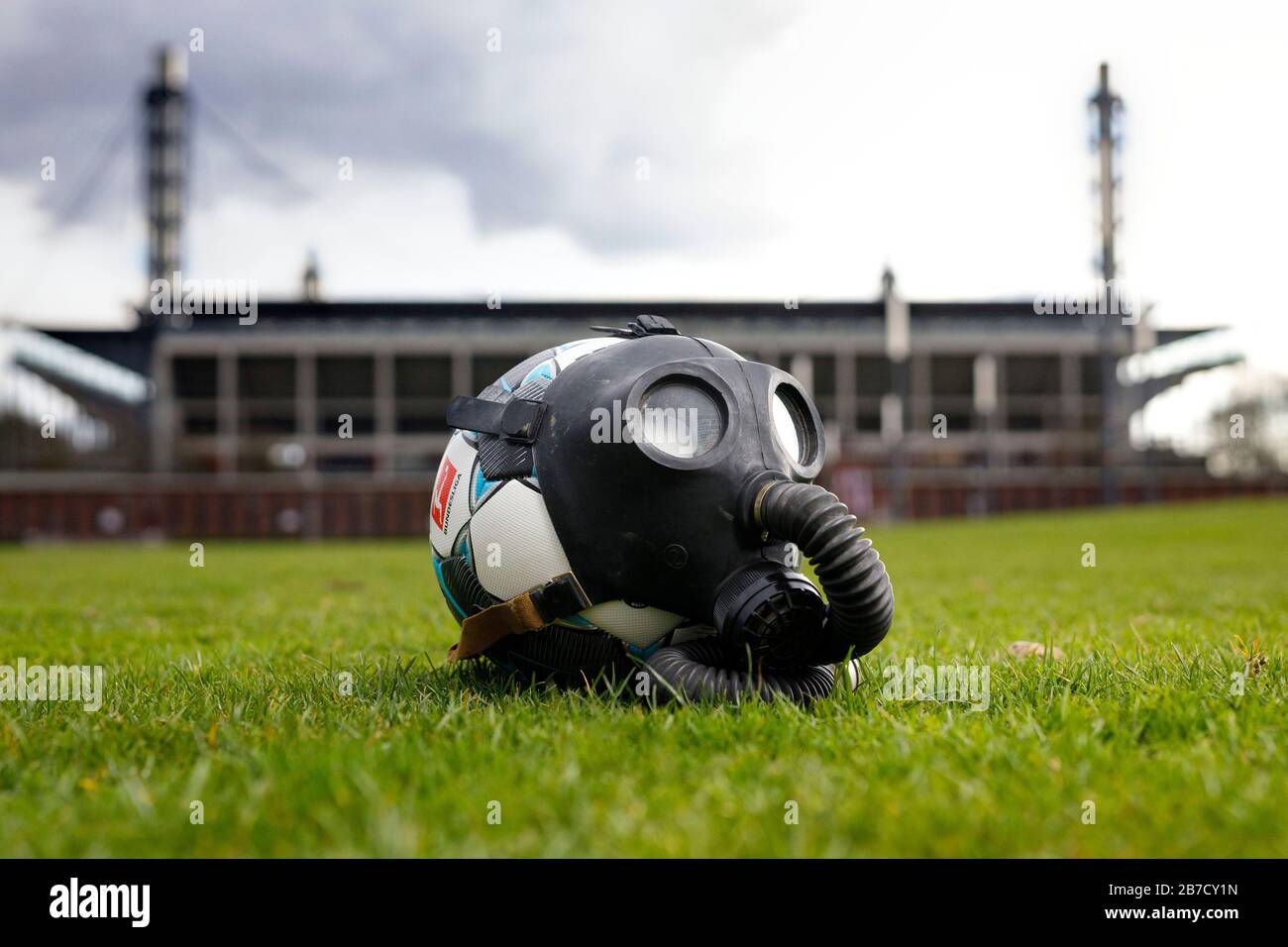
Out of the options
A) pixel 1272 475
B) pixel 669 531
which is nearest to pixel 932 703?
pixel 669 531

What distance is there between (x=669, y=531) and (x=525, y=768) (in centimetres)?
95

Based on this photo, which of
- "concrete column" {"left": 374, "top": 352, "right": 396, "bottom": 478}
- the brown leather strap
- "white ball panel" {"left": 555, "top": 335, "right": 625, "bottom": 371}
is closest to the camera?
the brown leather strap

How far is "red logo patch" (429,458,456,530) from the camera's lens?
149 inches

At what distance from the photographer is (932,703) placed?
11.0ft

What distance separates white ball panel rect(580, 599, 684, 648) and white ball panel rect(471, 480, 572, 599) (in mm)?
186

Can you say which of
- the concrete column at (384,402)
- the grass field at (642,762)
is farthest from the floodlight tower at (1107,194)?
the concrete column at (384,402)

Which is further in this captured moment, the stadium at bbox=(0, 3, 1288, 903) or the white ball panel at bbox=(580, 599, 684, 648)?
the white ball panel at bbox=(580, 599, 684, 648)

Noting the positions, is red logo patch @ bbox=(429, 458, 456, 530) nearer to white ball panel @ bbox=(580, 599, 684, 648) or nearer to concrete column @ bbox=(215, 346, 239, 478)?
white ball panel @ bbox=(580, 599, 684, 648)

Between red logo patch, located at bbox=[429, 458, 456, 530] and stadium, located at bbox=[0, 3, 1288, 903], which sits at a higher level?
red logo patch, located at bbox=[429, 458, 456, 530]

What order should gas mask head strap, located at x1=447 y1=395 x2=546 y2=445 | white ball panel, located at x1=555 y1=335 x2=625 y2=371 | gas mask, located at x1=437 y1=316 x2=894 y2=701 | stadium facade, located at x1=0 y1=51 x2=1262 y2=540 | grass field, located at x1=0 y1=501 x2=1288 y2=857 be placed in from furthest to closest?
stadium facade, located at x1=0 y1=51 x2=1262 y2=540, white ball panel, located at x1=555 y1=335 x2=625 y2=371, gas mask head strap, located at x1=447 y1=395 x2=546 y2=445, gas mask, located at x1=437 y1=316 x2=894 y2=701, grass field, located at x1=0 y1=501 x2=1288 y2=857

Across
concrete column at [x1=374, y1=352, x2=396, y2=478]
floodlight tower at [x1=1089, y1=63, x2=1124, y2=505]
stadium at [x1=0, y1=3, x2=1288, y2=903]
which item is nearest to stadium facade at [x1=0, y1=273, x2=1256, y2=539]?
concrete column at [x1=374, y1=352, x2=396, y2=478]

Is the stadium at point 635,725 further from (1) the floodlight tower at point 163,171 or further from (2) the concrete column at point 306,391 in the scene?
(1) the floodlight tower at point 163,171

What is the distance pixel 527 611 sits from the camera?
132 inches
